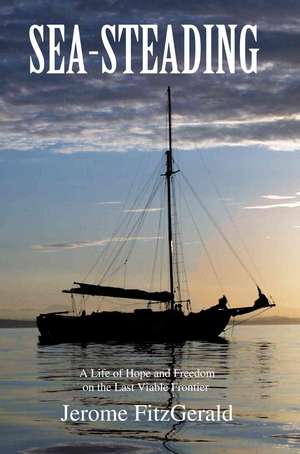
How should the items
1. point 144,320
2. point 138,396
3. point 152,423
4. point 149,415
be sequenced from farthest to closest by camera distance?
1. point 144,320
2. point 138,396
3. point 149,415
4. point 152,423

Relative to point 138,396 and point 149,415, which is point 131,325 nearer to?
point 138,396

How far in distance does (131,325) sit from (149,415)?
184 ft

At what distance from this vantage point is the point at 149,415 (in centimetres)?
2272

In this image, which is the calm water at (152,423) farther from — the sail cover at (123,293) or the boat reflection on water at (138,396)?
the sail cover at (123,293)

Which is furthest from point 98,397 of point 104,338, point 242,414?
point 104,338

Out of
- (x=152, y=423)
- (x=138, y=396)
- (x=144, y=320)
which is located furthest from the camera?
(x=144, y=320)

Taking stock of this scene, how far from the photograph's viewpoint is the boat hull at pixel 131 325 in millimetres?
78250

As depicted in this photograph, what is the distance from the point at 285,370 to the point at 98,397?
18.2 m

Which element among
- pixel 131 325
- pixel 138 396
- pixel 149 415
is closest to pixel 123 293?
pixel 131 325

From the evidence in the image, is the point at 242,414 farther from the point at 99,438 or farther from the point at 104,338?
the point at 104,338

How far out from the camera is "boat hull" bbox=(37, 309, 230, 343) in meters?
78.2

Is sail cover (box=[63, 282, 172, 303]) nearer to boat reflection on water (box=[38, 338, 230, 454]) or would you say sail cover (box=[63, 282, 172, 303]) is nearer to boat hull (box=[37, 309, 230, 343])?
boat hull (box=[37, 309, 230, 343])

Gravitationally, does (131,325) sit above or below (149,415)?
below

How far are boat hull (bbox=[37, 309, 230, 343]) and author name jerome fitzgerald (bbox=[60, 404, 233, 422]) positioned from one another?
53.7 meters
